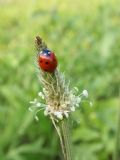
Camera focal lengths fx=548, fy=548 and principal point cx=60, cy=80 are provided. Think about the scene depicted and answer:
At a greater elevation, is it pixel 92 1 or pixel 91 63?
pixel 92 1

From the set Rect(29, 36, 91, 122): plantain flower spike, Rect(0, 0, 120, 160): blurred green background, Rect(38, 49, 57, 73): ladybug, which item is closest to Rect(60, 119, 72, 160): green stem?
Rect(29, 36, 91, 122): plantain flower spike

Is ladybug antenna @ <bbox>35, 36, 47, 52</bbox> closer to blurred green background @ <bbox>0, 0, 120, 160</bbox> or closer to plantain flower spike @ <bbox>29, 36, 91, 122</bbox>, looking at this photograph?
plantain flower spike @ <bbox>29, 36, 91, 122</bbox>

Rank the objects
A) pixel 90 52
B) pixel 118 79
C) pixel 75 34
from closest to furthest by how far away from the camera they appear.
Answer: pixel 118 79
pixel 90 52
pixel 75 34

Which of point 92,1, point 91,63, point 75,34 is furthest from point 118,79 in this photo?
point 92,1

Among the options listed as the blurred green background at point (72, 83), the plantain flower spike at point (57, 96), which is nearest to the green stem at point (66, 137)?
the plantain flower spike at point (57, 96)

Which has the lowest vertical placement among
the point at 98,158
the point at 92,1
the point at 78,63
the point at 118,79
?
the point at 98,158

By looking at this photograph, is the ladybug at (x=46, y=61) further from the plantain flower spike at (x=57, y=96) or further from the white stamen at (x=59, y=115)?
the white stamen at (x=59, y=115)

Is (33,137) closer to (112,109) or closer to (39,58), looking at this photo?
(112,109)
